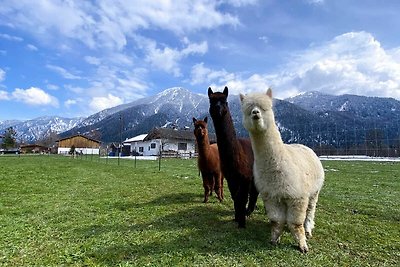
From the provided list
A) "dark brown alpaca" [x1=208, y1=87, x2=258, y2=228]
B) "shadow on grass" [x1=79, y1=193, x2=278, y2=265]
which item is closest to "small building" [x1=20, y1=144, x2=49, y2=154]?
"shadow on grass" [x1=79, y1=193, x2=278, y2=265]

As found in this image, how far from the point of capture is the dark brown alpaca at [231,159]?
561 cm

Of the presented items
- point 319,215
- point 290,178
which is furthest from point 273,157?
point 319,215

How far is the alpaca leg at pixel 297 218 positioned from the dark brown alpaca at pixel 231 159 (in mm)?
1249

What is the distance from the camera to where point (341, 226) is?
19.2ft

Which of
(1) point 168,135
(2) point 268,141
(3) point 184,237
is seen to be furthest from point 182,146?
(2) point 268,141

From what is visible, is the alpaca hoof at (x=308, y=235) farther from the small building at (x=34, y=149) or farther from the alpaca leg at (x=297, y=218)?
the small building at (x=34, y=149)

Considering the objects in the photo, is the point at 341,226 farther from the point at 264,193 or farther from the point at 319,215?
the point at 264,193

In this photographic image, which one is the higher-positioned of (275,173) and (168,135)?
(168,135)

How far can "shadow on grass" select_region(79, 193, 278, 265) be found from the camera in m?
4.32

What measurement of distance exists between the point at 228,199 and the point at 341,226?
3.43 m

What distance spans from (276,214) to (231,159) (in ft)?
4.66

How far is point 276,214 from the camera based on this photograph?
15.0 ft

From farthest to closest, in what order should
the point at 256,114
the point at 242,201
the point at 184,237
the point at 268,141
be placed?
the point at 242,201 < the point at 184,237 < the point at 268,141 < the point at 256,114

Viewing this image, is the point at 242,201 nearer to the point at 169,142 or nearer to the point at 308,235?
the point at 308,235
